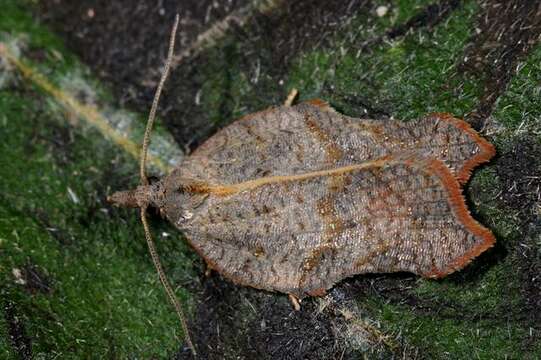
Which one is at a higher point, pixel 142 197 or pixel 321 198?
pixel 142 197

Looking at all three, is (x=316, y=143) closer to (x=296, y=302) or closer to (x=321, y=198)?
(x=321, y=198)

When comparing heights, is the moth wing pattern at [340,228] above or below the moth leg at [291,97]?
below

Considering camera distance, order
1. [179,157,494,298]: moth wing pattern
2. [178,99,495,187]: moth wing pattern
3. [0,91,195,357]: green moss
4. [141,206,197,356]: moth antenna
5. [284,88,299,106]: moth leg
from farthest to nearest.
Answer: [284,88,299,106]: moth leg
[0,91,195,357]: green moss
[141,206,197,356]: moth antenna
[178,99,495,187]: moth wing pattern
[179,157,494,298]: moth wing pattern

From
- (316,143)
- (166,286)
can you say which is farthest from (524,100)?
(166,286)

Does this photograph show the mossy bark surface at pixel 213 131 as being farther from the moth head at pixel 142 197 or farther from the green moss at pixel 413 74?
the moth head at pixel 142 197

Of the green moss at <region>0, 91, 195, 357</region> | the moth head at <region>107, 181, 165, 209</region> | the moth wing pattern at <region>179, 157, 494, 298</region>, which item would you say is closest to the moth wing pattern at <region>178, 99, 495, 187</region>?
the moth wing pattern at <region>179, 157, 494, 298</region>

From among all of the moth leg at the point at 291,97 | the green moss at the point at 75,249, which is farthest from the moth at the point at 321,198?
the green moss at the point at 75,249

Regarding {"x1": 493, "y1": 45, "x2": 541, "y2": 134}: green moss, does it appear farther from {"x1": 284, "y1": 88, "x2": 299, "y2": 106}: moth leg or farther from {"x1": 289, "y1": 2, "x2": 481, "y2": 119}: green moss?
{"x1": 284, "y1": 88, "x2": 299, "y2": 106}: moth leg

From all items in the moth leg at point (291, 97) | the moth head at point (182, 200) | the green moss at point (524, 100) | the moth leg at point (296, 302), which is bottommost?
the moth leg at point (296, 302)

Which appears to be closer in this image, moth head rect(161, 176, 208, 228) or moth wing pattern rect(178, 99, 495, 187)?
moth wing pattern rect(178, 99, 495, 187)
